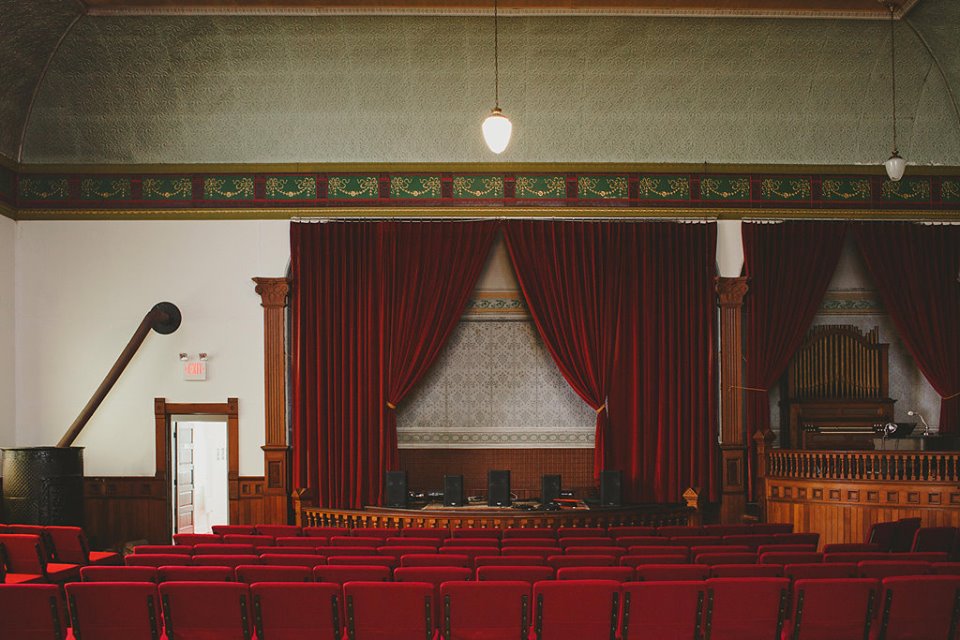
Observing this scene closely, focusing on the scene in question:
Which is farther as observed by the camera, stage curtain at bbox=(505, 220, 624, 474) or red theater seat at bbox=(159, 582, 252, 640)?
stage curtain at bbox=(505, 220, 624, 474)

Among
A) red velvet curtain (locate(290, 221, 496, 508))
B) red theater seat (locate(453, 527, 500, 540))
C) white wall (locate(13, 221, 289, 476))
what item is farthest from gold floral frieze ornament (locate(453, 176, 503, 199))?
red theater seat (locate(453, 527, 500, 540))

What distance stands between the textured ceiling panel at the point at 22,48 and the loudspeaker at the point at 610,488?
30.4 ft

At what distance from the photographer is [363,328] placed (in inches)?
469

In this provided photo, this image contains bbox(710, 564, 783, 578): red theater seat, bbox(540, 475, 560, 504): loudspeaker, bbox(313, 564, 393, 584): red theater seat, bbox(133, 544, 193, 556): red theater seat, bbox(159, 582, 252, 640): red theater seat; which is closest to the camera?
bbox(159, 582, 252, 640): red theater seat

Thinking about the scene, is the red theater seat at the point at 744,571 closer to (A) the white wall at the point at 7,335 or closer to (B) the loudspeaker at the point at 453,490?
(B) the loudspeaker at the point at 453,490

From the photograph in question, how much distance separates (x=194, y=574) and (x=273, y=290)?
23.0ft

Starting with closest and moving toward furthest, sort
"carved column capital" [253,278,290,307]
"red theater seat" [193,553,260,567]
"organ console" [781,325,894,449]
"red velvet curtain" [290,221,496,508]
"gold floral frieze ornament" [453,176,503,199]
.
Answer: "red theater seat" [193,553,260,567], "red velvet curtain" [290,221,496,508], "organ console" [781,325,894,449], "carved column capital" [253,278,290,307], "gold floral frieze ornament" [453,176,503,199]

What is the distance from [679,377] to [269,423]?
5860mm

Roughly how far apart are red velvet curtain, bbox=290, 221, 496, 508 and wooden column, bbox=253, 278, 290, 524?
0.18 m

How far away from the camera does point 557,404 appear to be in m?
12.2

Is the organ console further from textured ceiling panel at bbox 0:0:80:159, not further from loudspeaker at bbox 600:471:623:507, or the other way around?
textured ceiling panel at bbox 0:0:80:159

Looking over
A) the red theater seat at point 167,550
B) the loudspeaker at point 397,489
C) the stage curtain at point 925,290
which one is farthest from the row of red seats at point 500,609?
the stage curtain at point 925,290

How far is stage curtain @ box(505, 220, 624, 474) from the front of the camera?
11873 millimetres

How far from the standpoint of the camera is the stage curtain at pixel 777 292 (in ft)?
38.9
